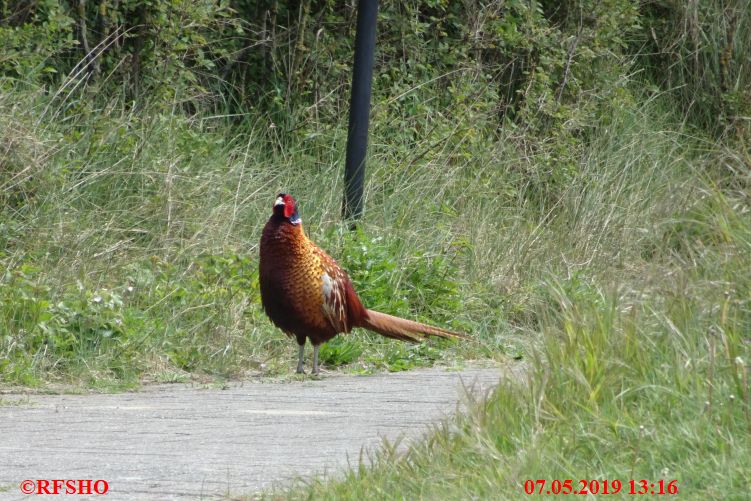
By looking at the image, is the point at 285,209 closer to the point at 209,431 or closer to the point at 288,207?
the point at 288,207

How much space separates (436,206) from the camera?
1097cm

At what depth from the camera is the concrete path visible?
4715 mm

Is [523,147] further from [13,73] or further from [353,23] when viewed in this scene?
[13,73]

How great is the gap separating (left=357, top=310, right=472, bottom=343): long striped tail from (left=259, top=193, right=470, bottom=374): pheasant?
23cm

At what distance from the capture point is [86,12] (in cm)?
1077

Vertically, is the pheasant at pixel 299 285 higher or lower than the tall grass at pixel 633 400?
lower

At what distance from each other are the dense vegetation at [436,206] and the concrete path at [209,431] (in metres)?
0.50

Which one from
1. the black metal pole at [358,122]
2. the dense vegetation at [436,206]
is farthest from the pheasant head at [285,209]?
the black metal pole at [358,122]

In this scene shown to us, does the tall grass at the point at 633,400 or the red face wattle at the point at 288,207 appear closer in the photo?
the tall grass at the point at 633,400

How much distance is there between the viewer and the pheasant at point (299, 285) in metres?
7.43

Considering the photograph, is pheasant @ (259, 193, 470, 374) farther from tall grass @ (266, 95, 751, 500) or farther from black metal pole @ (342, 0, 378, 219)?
black metal pole @ (342, 0, 378, 219)

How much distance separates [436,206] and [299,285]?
3.65 metres

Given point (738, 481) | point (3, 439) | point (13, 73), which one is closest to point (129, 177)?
point (13, 73)

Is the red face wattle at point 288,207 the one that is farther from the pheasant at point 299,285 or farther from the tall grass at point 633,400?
the tall grass at point 633,400
